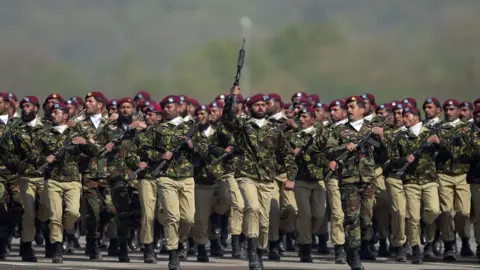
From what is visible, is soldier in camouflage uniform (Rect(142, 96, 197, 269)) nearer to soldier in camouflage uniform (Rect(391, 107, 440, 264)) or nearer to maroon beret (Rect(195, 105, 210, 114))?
maroon beret (Rect(195, 105, 210, 114))

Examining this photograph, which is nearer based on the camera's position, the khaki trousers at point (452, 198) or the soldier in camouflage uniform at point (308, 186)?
the soldier in camouflage uniform at point (308, 186)

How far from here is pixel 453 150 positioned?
67.9 feet

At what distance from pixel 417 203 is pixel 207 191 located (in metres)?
2.78

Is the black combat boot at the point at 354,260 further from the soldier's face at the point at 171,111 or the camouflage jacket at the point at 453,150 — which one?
the camouflage jacket at the point at 453,150

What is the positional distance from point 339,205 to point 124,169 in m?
2.81

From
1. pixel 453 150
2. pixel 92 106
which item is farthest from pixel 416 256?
pixel 92 106

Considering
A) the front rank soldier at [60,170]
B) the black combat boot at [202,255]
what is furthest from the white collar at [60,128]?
the black combat boot at [202,255]

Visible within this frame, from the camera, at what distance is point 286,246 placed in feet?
76.3

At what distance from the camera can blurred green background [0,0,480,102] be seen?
117 feet

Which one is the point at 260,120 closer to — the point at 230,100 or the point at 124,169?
the point at 230,100

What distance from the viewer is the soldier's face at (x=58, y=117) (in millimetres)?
19688

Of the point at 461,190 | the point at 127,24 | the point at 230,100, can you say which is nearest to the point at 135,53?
the point at 127,24

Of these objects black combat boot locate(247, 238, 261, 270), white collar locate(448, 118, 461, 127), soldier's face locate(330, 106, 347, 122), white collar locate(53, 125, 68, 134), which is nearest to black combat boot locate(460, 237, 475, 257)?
white collar locate(448, 118, 461, 127)

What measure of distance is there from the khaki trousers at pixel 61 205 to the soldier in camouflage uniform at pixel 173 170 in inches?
52.1
